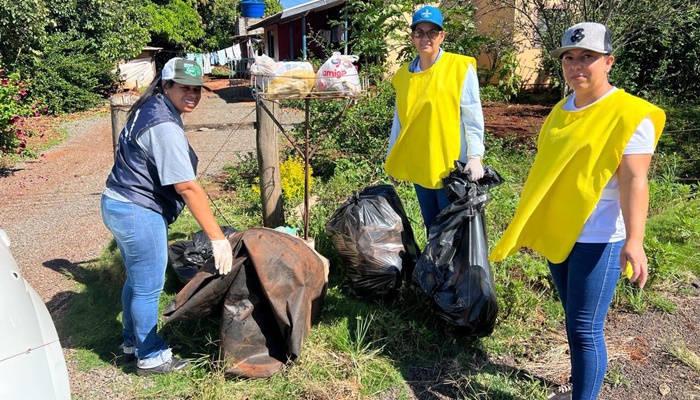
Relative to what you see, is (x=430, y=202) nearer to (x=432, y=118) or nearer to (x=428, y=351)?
(x=432, y=118)

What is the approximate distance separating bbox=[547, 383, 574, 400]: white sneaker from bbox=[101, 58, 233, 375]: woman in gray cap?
1.68 metres

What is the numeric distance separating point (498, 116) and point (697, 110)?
3.30m

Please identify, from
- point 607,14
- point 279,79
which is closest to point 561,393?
point 279,79

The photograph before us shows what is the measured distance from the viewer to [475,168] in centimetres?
281

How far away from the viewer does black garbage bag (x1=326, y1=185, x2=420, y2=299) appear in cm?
312

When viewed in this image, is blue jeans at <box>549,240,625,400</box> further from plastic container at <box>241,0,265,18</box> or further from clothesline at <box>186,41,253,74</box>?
clothesline at <box>186,41,253,74</box>

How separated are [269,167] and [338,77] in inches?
39.3

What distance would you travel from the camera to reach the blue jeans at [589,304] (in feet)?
6.62

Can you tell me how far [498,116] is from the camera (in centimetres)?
1025

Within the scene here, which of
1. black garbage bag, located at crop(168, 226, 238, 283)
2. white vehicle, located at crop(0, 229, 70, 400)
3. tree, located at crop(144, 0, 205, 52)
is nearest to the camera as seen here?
white vehicle, located at crop(0, 229, 70, 400)

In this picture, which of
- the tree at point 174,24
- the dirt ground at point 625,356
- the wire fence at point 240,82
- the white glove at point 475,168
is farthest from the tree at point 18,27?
the tree at point 174,24

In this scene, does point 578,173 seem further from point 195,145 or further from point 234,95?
point 234,95

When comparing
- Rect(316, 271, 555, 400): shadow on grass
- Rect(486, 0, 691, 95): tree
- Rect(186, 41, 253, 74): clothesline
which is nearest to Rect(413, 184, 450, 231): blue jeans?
Rect(316, 271, 555, 400): shadow on grass

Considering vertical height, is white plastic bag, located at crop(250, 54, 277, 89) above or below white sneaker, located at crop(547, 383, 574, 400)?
above
